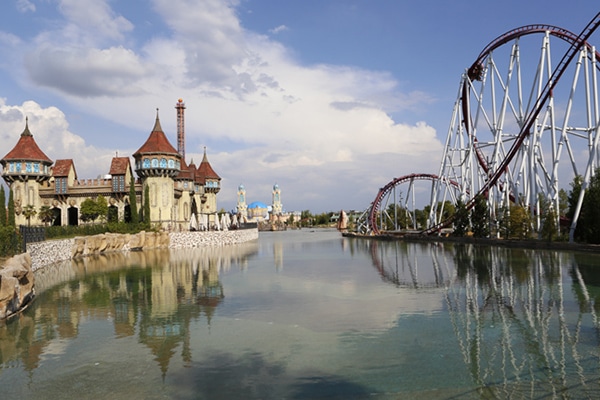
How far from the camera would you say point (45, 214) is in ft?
153

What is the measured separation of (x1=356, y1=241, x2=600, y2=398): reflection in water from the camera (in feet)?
23.3

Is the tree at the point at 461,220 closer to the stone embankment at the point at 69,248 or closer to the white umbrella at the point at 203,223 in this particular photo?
the stone embankment at the point at 69,248

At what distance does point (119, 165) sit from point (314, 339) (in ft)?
145

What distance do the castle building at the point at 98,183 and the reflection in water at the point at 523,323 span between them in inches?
1187

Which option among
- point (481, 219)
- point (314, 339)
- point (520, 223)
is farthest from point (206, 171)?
point (314, 339)

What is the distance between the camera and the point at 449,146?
4341cm

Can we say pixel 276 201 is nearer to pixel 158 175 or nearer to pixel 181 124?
pixel 181 124

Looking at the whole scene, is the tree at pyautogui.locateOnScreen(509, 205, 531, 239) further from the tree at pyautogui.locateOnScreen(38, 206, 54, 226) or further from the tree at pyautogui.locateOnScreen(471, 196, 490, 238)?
the tree at pyautogui.locateOnScreen(38, 206, 54, 226)

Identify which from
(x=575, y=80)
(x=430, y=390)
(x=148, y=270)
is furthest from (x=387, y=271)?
(x=575, y=80)

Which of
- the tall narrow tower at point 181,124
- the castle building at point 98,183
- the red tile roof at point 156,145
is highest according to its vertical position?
the tall narrow tower at point 181,124

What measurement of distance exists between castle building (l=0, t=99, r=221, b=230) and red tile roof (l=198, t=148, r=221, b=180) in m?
14.8

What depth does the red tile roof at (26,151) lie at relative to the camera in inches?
1759

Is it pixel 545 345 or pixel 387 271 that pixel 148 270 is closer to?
pixel 387 271

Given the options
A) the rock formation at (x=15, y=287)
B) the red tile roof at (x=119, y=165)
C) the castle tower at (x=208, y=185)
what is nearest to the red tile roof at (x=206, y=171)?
the castle tower at (x=208, y=185)
